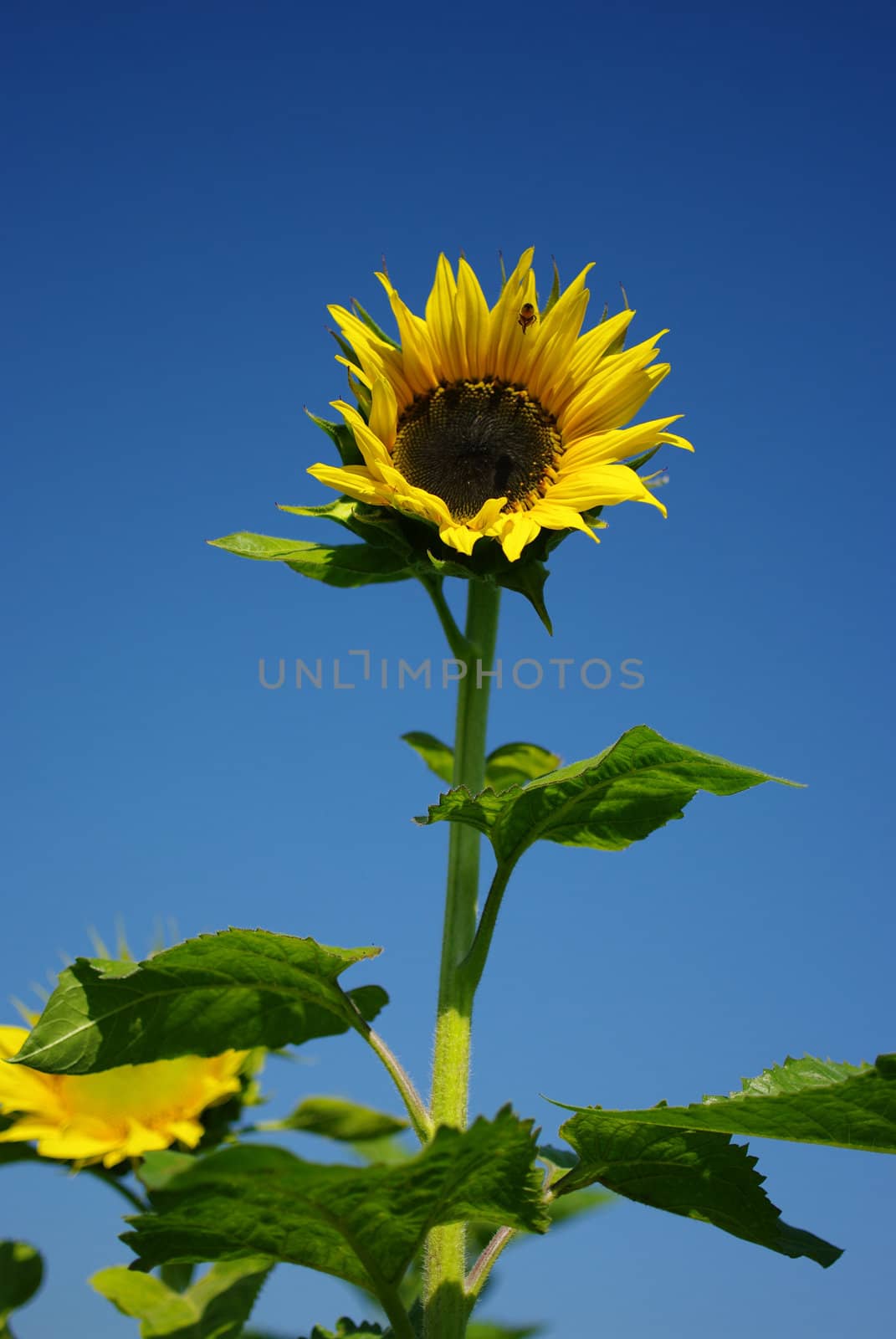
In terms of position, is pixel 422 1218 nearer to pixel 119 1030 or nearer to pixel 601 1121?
pixel 601 1121

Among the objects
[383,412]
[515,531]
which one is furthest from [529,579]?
[383,412]

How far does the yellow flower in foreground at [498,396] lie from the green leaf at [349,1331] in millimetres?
1928

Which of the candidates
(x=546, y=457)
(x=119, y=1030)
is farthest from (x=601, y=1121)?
(x=546, y=457)

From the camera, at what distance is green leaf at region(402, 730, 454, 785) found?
312 centimetres

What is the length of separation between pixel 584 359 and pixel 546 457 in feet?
0.79

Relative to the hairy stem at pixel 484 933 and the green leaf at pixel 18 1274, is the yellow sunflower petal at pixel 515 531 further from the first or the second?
the green leaf at pixel 18 1274

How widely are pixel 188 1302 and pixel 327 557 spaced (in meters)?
1.85

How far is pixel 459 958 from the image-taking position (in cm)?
250

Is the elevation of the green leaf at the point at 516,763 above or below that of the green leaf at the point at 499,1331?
above

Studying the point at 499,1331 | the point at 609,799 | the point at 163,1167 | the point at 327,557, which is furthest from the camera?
the point at 499,1331

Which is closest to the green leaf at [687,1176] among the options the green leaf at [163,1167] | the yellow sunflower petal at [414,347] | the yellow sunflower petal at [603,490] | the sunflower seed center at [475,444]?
the green leaf at [163,1167]

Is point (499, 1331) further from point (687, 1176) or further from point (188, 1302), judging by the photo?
point (687, 1176)

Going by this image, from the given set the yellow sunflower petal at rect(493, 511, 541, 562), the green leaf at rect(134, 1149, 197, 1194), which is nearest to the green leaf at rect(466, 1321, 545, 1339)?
the green leaf at rect(134, 1149, 197, 1194)

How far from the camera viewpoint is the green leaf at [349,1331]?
9.48ft
